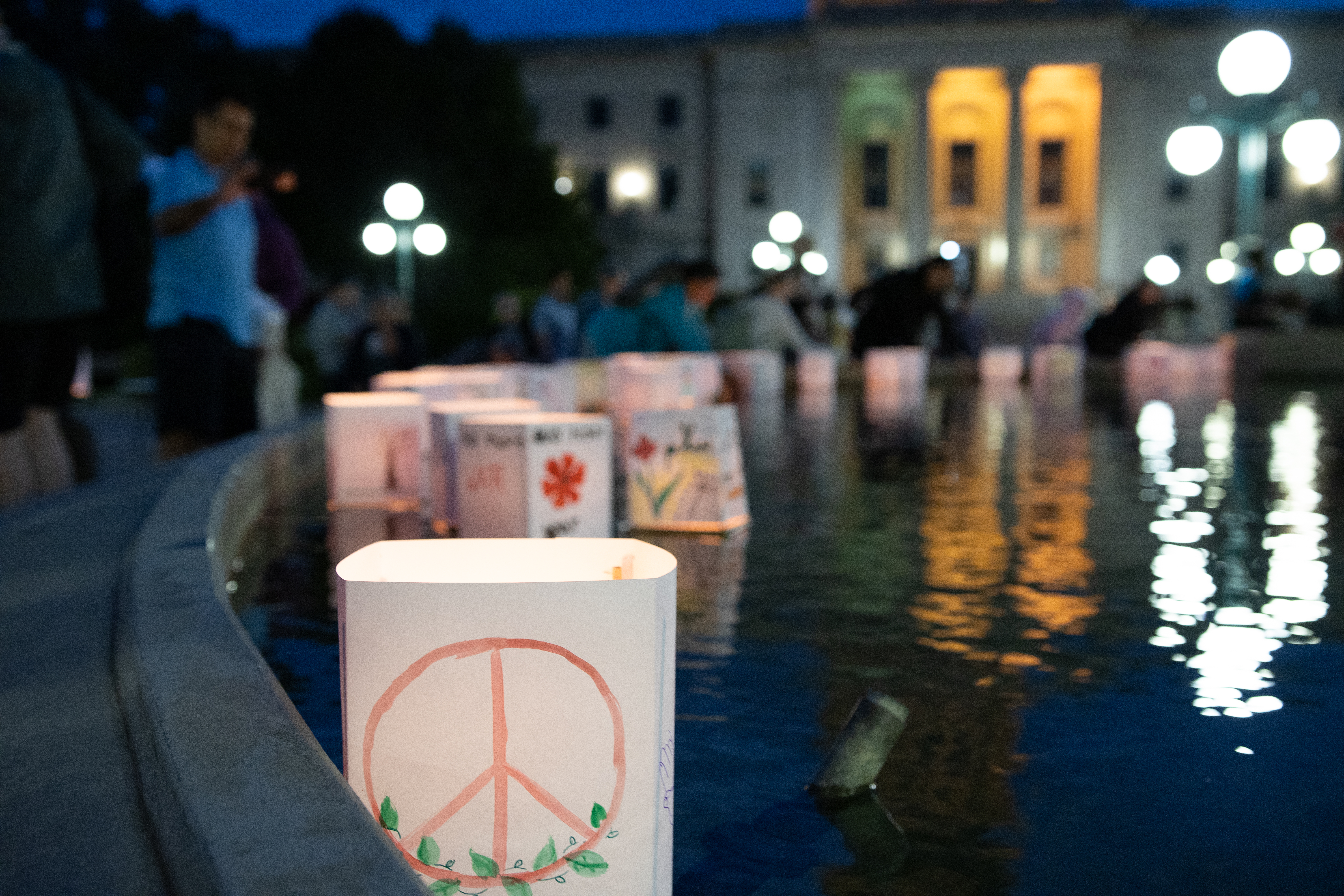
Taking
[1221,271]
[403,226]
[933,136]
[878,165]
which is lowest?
[403,226]

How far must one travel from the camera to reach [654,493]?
178 inches

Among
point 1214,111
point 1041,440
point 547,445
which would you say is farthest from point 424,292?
point 547,445

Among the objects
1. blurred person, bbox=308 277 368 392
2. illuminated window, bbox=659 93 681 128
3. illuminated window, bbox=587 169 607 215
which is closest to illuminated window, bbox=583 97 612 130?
illuminated window, bbox=587 169 607 215

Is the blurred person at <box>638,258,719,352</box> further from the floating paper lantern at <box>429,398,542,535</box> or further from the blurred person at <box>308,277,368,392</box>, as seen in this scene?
the floating paper lantern at <box>429,398,542,535</box>

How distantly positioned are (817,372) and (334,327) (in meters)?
4.71

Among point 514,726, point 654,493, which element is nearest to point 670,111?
point 654,493

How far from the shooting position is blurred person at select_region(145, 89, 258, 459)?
18.3 ft

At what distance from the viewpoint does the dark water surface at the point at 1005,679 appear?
1.82 meters

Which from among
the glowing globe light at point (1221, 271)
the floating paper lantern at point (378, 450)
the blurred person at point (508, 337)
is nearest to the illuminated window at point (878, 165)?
the glowing globe light at point (1221, 271)

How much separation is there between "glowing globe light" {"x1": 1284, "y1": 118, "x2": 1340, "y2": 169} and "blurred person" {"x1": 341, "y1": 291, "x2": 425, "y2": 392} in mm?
10602

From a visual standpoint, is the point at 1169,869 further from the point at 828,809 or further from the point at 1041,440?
the point at 1041,440

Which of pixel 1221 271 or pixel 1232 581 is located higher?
pixel 1221 271

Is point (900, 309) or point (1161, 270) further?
point (1161, 270)

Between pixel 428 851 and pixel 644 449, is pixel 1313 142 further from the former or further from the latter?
pixel 428 851
